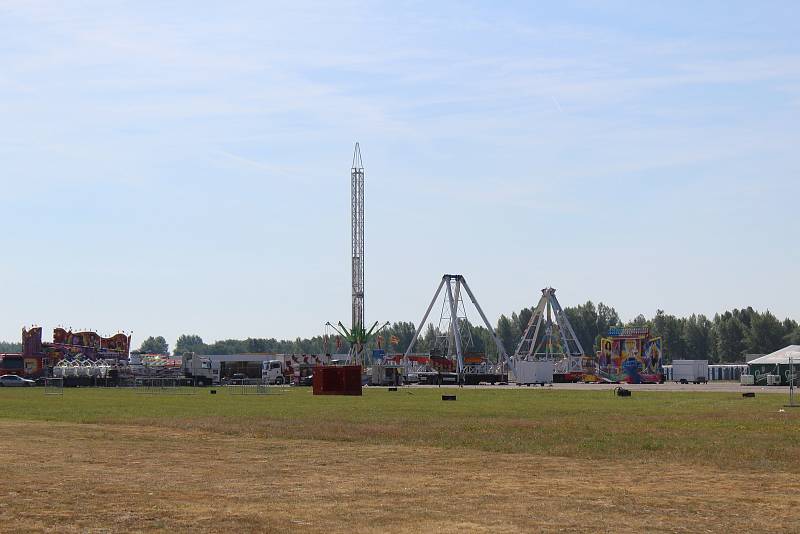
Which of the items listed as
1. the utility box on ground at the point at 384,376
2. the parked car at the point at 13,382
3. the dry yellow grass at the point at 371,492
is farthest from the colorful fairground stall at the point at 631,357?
the dry yellow grass at the point at 371,492

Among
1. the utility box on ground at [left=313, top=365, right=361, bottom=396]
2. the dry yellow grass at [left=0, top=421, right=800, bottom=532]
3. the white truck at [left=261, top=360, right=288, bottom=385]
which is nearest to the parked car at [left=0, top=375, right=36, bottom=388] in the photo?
the white truck at [left=261, top=360, right=288, bottom=385]

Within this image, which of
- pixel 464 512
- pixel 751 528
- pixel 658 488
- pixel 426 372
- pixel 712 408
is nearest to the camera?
pixel 751 528

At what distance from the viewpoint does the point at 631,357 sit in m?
174

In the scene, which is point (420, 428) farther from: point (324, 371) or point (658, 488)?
point (324, 371)

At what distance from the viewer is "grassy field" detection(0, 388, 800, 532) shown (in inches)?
770

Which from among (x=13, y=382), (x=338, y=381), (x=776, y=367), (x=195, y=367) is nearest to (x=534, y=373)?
(x=776, y=367)

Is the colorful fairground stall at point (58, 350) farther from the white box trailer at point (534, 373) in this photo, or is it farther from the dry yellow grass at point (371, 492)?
the dry yellow grass at point (371, 492)

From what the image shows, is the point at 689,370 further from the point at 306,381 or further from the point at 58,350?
the point at 58,350

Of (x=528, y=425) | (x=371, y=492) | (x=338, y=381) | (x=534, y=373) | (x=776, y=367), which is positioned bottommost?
(x=371, y=492)

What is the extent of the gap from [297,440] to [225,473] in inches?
429

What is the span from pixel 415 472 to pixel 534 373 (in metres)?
122

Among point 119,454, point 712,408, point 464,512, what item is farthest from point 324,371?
point 464,512

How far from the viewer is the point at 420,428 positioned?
1689 inches

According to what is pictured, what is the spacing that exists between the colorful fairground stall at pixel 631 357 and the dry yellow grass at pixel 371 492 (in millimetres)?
132028
